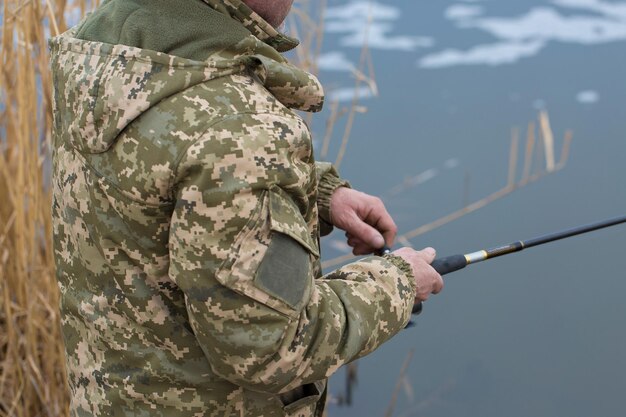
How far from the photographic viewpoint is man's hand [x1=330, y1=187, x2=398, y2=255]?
1.39 meters

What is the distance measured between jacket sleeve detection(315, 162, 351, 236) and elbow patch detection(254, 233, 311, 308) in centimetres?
45

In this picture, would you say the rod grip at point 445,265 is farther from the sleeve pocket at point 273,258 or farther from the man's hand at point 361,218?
the sleeve pocket at point 273,258

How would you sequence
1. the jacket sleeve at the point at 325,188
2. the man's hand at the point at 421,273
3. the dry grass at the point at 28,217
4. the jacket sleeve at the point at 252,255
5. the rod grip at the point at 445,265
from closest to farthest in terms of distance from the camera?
the jacket sleeve at the point at 252,255 < the man's hand at the point at 421,273 < the rod grip at the point at 445,265 < the jacket sleeve at the point at 325,188 < the dry grass at the point at 28,217

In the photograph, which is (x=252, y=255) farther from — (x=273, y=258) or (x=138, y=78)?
(x=138, y=78)

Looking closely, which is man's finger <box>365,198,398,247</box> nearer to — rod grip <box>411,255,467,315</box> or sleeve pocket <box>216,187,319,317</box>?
rod grip <box>411,255,467,315</box>

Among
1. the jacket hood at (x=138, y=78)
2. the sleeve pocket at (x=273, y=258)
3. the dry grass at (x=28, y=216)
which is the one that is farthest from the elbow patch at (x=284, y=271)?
the dry grass at (x=28, y=216)

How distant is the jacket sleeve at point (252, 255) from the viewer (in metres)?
0.92

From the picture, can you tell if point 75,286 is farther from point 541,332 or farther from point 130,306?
point 541,332

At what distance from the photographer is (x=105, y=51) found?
1021mm

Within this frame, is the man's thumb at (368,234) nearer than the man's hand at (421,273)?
No

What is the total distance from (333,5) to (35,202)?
273 cm

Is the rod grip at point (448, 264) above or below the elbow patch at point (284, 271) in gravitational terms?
below

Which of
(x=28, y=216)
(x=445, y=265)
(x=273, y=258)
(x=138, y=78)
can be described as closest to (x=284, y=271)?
(x=273, y=258)

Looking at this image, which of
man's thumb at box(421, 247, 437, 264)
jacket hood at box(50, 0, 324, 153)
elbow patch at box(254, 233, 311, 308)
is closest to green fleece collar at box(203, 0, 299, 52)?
jacket hood at box(50, 0, 324, 153)
